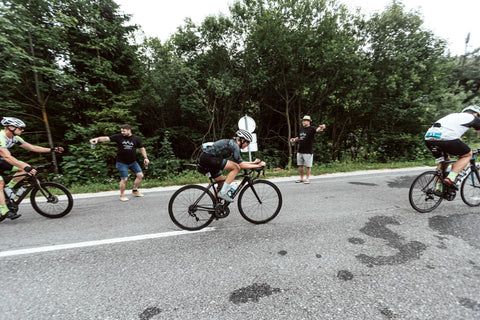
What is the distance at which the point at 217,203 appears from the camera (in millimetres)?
3430

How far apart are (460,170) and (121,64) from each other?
13655 millimetres

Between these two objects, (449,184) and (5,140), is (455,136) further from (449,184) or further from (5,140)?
(5,140)

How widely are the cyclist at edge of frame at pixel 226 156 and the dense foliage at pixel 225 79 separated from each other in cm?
627

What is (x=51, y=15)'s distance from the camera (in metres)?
8.22

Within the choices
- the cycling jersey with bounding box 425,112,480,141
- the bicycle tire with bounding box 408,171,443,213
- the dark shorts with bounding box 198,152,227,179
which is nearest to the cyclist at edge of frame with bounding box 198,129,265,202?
the dark shorts with bounding box 198,152,227,179

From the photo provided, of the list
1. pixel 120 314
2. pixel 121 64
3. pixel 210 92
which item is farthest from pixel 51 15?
pixel 120 314

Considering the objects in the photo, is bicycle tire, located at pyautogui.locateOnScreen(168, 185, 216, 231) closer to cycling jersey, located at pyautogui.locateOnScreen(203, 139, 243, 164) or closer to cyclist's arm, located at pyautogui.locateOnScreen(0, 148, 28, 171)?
cycling jersey, located at pyautogui.locateOnScreen(203, 139, 243, 164)

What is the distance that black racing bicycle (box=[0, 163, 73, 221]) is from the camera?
3.87 m

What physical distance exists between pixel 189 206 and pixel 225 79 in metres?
→ 9.72

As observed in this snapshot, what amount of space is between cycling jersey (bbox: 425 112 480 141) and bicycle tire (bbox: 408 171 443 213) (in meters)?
0.74

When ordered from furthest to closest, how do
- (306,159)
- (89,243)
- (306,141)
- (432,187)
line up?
(306,159)
(306,141)
(432,187)
(89,243)

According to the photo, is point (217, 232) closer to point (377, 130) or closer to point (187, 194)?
point (187, 194)

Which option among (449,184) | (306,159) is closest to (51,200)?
(306,159)

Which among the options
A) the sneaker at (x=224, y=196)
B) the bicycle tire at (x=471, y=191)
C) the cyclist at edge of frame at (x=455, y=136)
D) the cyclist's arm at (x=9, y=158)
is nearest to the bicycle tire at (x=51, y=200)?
the cyclist's arm at (x=9, y=158)
